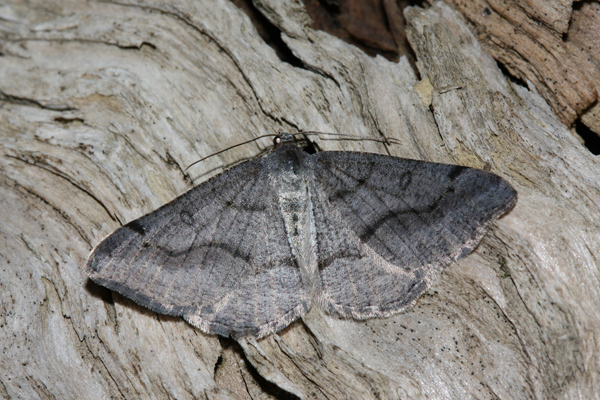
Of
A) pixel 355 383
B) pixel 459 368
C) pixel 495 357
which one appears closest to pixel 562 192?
pixel 495 357

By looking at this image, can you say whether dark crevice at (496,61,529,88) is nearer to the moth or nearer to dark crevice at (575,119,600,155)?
dark crevice at (575,119,600,155)

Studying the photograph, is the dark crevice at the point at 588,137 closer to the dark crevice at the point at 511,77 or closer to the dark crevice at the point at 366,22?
the dark crevice at the point at 511,77

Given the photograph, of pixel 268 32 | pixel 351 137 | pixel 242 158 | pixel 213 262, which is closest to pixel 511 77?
pixel 351 137

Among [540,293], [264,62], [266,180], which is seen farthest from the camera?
[264,62]

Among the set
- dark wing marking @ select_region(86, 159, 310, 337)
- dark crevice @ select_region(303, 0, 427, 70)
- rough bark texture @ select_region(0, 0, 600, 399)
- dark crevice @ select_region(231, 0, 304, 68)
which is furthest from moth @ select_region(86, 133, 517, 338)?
dark crevice @ select_region(303, 0, 427, 70)

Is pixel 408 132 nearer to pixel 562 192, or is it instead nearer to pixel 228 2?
pixel 562 192

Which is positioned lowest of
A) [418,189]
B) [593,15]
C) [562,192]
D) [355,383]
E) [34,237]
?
[34,237]

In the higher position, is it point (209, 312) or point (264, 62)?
point (264, 62)
